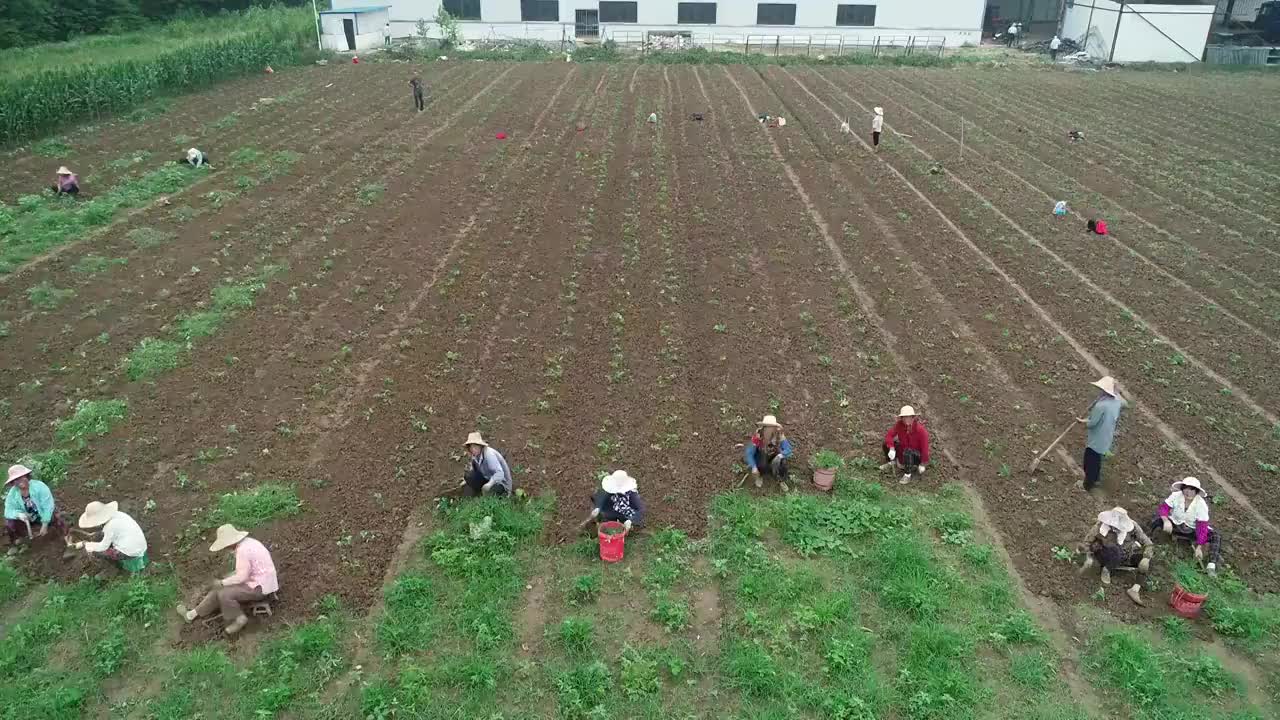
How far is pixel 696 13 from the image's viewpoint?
57.5 m

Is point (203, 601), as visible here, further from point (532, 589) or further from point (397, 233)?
point (397, 233)

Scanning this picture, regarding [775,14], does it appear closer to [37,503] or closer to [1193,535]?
[1193,535]

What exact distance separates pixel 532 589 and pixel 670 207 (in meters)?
13.7

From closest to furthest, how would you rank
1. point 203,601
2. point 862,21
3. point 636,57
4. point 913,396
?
point 203,601 < point 913,396 < point 636,57 < point 862,21

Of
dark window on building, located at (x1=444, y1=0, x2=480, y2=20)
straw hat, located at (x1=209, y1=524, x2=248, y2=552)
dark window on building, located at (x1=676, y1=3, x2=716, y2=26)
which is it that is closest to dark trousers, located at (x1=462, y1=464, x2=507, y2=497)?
straw hat, located at (x1=209, y1=524, x2=248, y2=552)

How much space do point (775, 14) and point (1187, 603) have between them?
184ft

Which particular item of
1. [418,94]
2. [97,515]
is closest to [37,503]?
[97,515]

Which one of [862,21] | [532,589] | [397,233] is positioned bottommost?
[532,589]

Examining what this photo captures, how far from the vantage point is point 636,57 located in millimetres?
49969

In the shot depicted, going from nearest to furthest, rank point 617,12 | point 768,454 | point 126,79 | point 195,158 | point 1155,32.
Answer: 1. point 768,454
2. point 195,158
3. point 126,79
4. point 1155,32
5. point 617,12

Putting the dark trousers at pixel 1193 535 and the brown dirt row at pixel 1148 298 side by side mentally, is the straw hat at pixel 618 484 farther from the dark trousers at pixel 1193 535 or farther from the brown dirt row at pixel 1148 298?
the brown dirt row at pixel 1148 298

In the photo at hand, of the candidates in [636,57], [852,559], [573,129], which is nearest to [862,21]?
[636,57]

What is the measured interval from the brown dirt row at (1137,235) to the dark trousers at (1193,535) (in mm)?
7724

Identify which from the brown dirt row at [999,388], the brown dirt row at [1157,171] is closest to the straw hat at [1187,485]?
the brown dirt row at [999,388]
